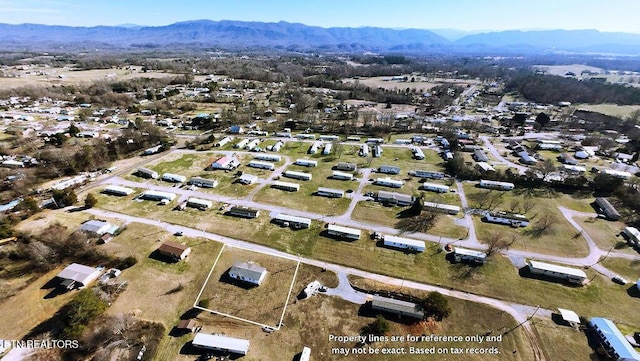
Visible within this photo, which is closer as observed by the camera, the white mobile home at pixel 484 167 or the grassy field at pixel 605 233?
the grassy field at pixel 605 233

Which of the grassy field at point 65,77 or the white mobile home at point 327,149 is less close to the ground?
the grassy field at point 65,77

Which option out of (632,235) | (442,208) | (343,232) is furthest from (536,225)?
(343,232)

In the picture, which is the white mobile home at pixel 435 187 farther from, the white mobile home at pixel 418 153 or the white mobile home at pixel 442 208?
the white mobile home at pixel 418 153

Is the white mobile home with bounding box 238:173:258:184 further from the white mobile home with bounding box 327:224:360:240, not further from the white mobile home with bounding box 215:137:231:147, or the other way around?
the white mobile home with bounding box 215:137:231:147

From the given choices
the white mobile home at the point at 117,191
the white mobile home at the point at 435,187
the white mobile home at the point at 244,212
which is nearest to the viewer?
the white mobile home at the point at 244,212

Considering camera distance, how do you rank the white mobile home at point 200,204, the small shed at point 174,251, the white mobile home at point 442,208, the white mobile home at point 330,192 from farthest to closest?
the white mobile home at point 330,192 → the white mobile home at point 200,204 → the white mobile home at point 442,208 → the small shed at point 174,251

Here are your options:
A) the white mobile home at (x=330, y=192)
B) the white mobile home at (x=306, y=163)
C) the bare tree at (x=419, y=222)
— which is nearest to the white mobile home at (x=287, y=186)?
the white mobile home at (x=330, y=192)

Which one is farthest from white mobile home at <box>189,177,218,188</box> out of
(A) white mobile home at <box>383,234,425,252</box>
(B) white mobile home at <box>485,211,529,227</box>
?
(B) white mobile home at <box>485,211,529,227</box>

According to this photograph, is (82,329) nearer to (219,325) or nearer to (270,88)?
(219,325)
